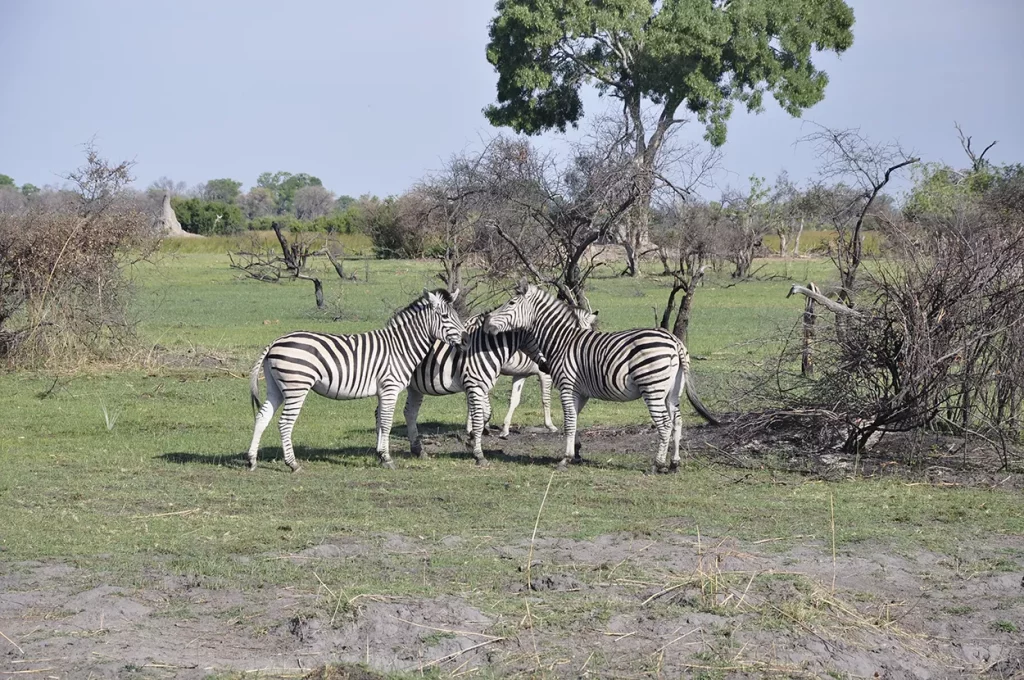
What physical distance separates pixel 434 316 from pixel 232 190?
127357mm

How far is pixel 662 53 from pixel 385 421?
3689cm

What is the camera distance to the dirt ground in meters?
5.82

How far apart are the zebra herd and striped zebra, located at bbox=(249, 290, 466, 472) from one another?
10 millimetres

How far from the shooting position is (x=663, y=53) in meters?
45.7

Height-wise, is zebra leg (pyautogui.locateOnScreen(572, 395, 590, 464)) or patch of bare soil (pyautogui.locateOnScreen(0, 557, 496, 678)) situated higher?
zebra leg (pyautogui.locateOnScreen(572, 395, 590, 464))

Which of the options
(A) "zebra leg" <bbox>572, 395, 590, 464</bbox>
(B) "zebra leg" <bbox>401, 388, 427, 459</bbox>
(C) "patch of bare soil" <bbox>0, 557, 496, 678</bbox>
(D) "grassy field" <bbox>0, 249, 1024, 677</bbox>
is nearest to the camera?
Result: (C) "patch of bare soil" <bbox>0, 557, 496, 678</bbox>

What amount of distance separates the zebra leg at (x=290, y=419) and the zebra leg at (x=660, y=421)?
11.0 feet

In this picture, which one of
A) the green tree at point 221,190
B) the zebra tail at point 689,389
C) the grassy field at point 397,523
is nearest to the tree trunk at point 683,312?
the grassy field at point 397,523

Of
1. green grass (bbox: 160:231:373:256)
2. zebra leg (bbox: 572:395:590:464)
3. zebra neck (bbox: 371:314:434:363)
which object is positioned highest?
green grass (bbox: 160:231:373:256)

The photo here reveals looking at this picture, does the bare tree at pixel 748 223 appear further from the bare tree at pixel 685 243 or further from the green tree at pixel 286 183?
the green tree at pixel 286 183

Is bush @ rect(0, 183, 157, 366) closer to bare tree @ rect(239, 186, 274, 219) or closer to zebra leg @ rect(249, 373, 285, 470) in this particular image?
zebra leg @ rect(249, 373, 285, 470)

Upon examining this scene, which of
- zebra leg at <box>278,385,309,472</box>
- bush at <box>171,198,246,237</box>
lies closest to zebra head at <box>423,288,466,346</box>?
zebra leg at <box>278,385,309,472</box>

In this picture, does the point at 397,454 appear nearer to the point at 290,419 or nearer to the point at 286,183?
the point at 290,419

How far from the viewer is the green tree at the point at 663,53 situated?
45.4m
